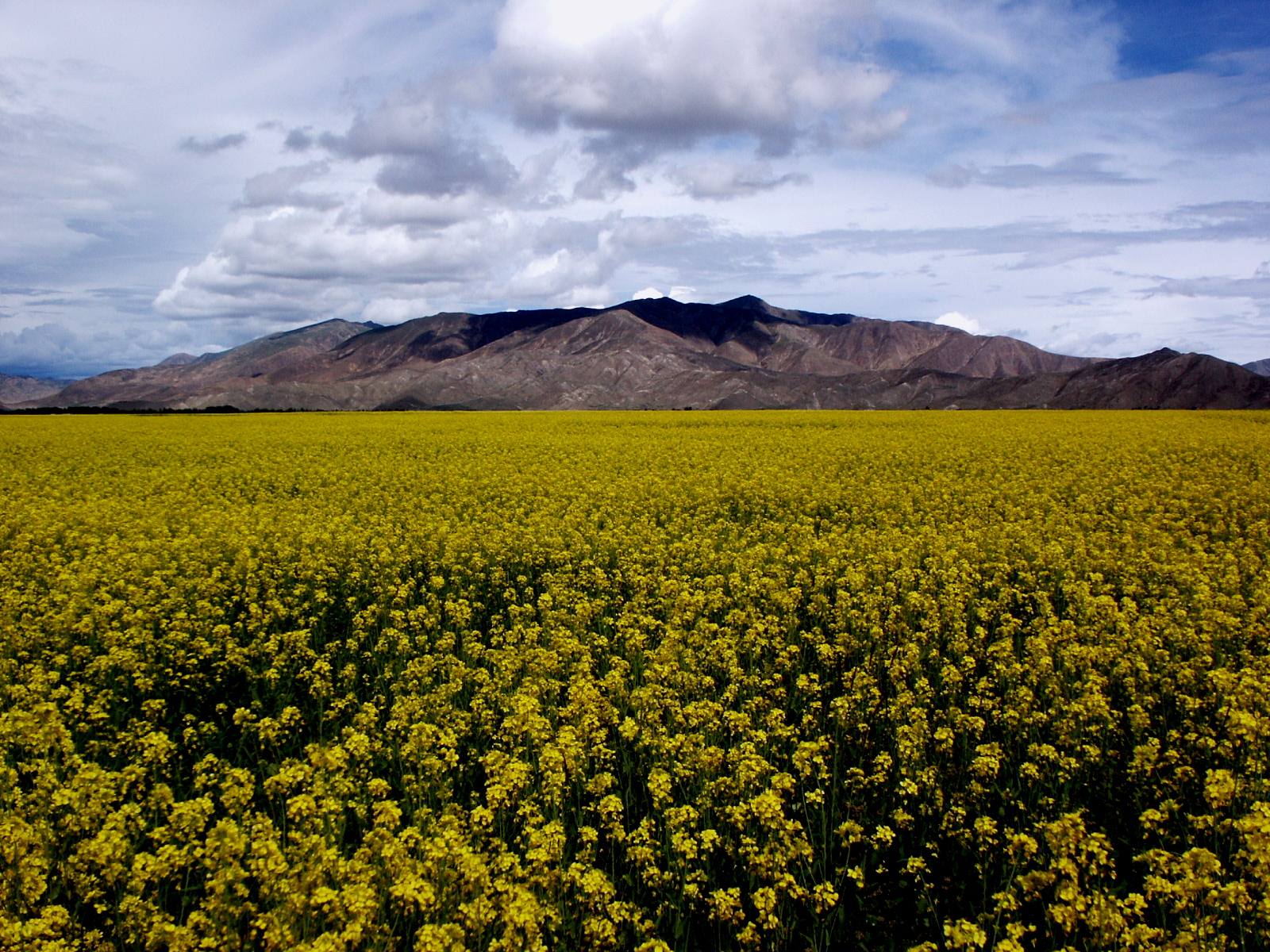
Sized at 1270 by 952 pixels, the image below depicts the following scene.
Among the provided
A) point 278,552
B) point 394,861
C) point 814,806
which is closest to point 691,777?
point 814,806

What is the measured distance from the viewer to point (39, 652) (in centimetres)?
719

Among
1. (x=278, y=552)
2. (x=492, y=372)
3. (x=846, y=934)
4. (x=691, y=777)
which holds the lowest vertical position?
(x=846, y=934)

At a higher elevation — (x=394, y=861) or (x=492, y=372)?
(x=492, y=372)

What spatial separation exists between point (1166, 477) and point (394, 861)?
19.1 meters

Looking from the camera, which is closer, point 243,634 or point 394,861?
point 394,861

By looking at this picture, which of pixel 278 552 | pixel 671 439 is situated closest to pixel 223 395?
pixel 671 439

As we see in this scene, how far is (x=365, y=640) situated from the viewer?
26.3 ft

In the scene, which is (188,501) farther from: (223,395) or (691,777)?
(223,395)

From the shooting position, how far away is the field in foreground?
371cm

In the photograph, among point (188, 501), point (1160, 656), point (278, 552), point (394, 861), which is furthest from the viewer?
point (188, 501)

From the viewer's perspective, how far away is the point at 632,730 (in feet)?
16.8

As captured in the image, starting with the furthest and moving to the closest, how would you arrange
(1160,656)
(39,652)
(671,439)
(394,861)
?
1. (671,439)
2. (39,652)
3. (1160,656)
4. (394,861)

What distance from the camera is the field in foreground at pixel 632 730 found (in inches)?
146

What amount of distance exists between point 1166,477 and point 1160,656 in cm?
1303
